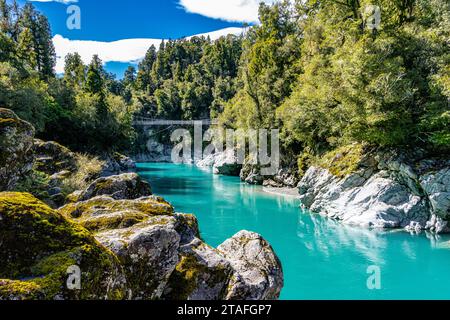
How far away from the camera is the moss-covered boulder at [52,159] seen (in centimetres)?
1702

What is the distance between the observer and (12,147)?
10531 mm

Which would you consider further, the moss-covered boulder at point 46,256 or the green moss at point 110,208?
the green moss at point 110,208

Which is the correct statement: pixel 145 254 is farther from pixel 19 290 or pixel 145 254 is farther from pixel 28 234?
pixel 19 290

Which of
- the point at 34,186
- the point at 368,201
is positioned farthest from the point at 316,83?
the point at 34,186

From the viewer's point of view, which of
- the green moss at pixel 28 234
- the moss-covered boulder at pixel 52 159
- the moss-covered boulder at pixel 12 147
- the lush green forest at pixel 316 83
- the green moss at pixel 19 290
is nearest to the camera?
the green moss at pixel 19 290

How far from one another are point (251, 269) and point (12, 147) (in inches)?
334

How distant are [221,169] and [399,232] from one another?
32.4 m

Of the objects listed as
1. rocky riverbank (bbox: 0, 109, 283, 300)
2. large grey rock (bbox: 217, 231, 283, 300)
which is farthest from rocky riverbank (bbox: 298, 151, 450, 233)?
rocky riverbank (bbox: 0, 109, 283, 300)

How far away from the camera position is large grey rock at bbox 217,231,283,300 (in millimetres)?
5879

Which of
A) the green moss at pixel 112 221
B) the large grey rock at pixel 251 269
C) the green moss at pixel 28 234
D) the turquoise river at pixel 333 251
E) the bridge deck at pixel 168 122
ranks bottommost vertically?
the turquoise river at pixel 333 251

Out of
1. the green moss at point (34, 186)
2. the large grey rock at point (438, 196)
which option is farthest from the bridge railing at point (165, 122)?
the green moss at point (34, 186)

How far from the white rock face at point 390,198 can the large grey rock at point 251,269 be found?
13446mm

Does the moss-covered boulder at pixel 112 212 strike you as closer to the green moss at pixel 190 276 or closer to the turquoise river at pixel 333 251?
the green moss at pixel 190 276

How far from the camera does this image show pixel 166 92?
83688 millimetres
